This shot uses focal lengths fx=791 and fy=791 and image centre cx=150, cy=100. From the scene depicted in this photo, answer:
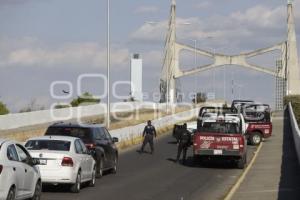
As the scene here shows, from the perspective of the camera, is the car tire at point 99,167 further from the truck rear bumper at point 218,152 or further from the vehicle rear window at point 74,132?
the truck rear bumper at point 218,152

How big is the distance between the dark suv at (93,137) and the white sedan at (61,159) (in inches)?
107

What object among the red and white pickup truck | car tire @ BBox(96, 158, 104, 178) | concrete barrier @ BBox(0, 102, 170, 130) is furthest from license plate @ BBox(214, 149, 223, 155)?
concrete barrier @ BBox(0, 102, 170, 130)

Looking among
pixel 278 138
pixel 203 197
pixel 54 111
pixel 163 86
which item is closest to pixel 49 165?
pixel 203 197

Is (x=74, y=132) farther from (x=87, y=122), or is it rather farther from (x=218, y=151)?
(x=87, y=122)

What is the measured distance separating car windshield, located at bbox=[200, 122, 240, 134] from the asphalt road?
1478 millimetres

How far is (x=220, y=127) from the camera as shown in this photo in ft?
105

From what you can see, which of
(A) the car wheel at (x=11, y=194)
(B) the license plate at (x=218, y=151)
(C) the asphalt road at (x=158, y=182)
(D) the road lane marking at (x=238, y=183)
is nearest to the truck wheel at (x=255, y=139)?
(D) the road lane marking at (x=238, y=183)

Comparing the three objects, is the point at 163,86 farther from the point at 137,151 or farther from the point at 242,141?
the point at 242,141

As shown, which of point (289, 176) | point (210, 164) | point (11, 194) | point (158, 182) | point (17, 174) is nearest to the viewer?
point (11, 194)

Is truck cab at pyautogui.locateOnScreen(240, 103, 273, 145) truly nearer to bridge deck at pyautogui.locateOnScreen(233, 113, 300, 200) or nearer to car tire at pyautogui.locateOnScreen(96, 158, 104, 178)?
bridge deck at pyautogui.locateOnScreen(233, 113, 300, 200)

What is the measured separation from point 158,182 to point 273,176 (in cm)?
438

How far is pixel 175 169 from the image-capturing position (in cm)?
3019

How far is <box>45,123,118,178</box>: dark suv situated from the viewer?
79.2ft

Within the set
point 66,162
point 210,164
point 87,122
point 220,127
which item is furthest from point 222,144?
point 66,162
